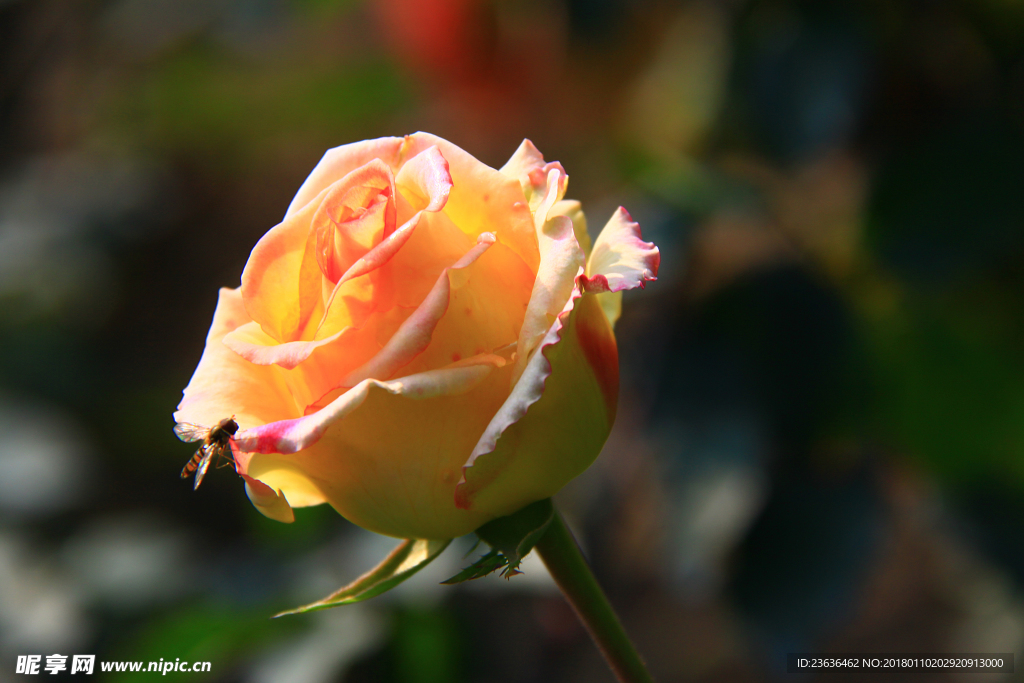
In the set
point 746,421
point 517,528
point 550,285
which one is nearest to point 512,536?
point 517,528

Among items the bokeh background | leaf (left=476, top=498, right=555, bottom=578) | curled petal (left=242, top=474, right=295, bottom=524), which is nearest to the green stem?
leaf (left=476, top=498, right=555, bottom=578)

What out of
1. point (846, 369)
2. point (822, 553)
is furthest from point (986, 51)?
point (822, 553)

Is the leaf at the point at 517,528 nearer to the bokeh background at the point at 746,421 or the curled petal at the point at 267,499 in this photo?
the curled petal at the point at 267,499

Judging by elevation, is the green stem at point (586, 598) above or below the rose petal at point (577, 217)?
below

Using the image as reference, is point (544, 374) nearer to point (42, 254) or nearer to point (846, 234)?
point (846, 234)

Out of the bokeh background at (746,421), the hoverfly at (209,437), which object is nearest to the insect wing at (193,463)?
the hoverfly at (209,437)

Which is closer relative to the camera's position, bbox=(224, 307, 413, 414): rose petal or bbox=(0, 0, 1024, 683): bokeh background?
bbox=(224, 307, 413, 414): rose petal

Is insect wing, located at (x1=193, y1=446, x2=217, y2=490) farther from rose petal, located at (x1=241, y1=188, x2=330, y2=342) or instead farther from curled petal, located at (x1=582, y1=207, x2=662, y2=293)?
curled petal, located at (x1=582, y1=207, x2=662, y2=293)
